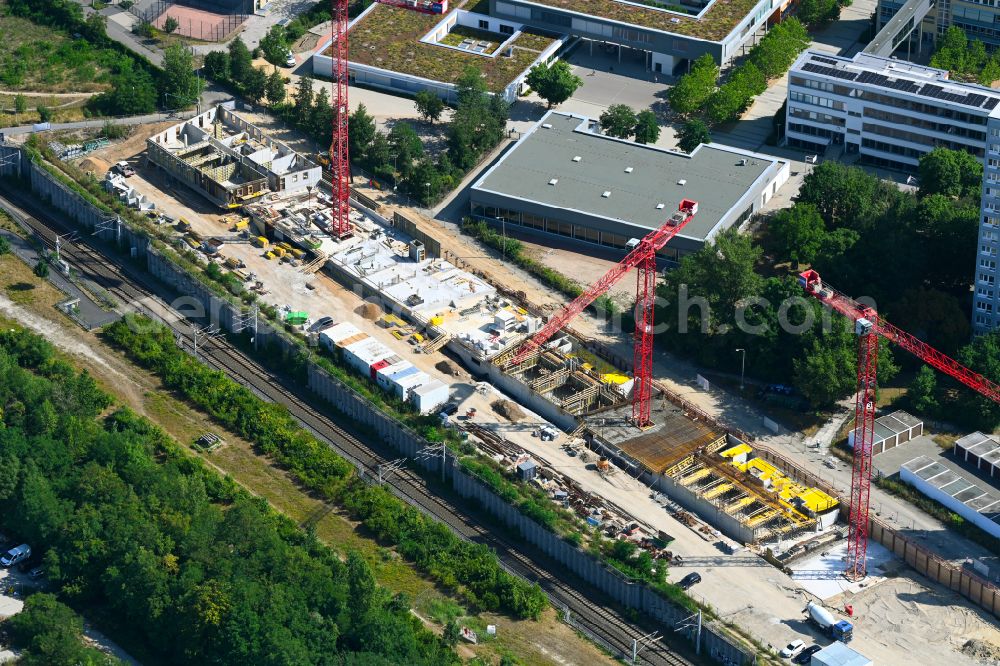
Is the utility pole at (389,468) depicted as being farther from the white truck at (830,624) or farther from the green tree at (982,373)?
the green tree at (982,373)

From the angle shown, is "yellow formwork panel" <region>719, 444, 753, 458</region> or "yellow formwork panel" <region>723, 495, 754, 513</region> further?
"yellow formwork panel" <region>719, 444, 753, 458</region>

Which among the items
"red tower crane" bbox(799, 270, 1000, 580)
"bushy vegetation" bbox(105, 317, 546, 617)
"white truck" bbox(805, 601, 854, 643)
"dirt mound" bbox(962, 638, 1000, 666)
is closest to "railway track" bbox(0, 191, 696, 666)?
"bushy vegetation" bbox(105, 317, 546, 617)

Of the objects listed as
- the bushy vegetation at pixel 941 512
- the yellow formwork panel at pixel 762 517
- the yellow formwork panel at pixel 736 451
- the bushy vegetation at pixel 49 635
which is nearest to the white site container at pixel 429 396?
the yellow formwork panel at pixel 736 451

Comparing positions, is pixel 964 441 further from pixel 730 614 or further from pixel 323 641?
pixel 323 641

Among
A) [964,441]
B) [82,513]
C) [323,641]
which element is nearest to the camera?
[323,641]

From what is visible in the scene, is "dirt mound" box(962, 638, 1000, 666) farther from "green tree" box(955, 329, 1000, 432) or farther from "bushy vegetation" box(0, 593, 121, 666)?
"bushy vegetation" box(0, 593, 121, 666)

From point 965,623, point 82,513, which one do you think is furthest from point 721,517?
point 82,513
